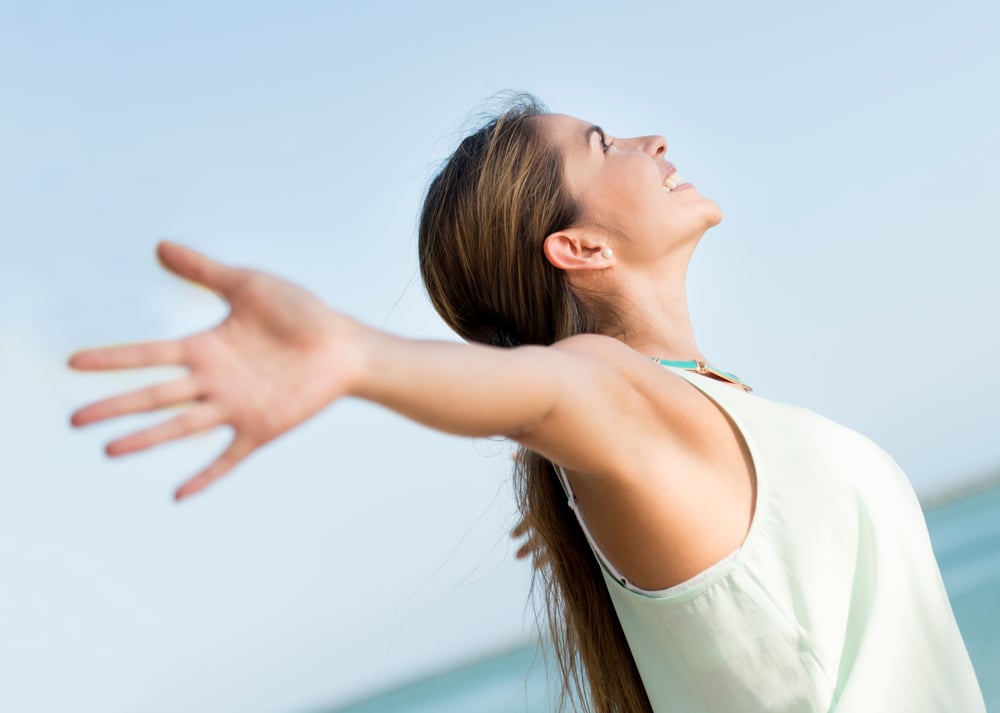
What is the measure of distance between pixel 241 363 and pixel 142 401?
0.32 feet

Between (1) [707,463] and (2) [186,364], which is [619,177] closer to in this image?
(1) [707,463]

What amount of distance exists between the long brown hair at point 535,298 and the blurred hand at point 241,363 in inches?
45.3

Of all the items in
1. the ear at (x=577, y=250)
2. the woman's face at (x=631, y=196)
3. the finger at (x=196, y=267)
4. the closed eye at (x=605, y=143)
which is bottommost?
the ear at (x=577, y=250)

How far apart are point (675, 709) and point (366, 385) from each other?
1124 millimetres

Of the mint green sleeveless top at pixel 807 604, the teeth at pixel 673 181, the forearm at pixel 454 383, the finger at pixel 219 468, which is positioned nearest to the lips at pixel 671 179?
the teeth at pixel 673 181

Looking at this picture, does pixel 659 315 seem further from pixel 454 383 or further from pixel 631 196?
pixel 454 383

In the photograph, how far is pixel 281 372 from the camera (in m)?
1.00

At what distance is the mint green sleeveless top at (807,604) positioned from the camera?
5.49ft

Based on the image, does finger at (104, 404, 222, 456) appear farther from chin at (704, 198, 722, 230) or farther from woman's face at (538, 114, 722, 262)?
chin at (704, 198, 722, 230)

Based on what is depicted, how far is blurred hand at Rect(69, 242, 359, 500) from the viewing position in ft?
3.13

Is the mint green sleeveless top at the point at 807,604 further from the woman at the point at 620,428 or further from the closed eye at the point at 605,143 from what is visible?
the closed eye at the point at 605,143

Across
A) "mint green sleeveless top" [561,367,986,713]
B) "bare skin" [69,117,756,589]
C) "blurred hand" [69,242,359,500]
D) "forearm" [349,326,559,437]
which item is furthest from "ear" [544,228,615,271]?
"blurred hand" [69,242,359,500]

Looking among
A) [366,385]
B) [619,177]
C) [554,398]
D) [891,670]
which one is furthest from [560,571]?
[366,385]

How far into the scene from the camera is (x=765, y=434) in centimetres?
180
